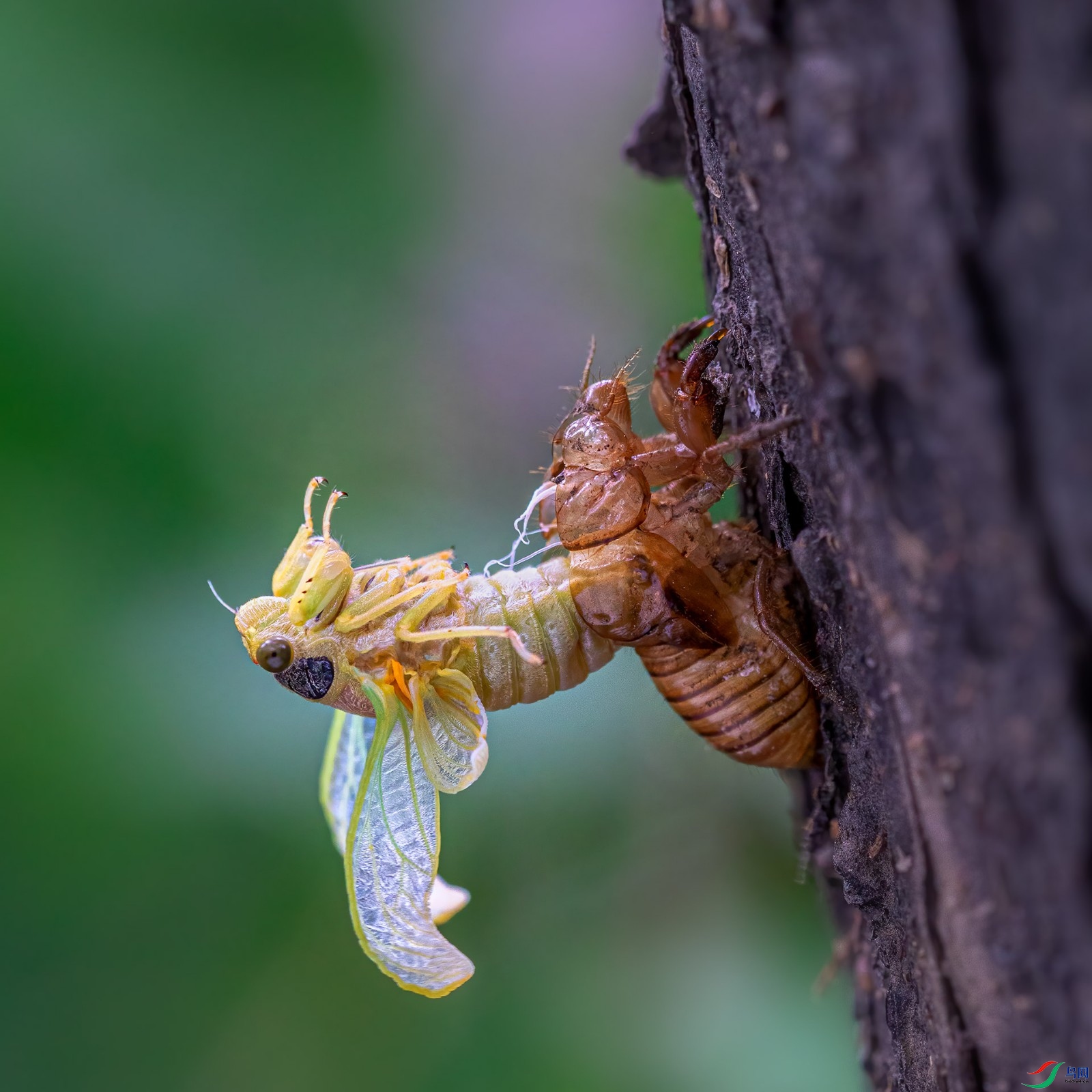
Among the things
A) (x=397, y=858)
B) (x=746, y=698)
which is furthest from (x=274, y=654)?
(x=746, y=698)

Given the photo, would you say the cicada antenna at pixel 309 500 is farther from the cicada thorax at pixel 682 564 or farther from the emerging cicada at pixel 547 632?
the cicada thorax at pixel 682 564

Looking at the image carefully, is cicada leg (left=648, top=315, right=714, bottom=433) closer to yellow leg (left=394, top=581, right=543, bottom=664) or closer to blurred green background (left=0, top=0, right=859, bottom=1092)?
yellow leg (left=394, top=581, right=543, bottom=664)

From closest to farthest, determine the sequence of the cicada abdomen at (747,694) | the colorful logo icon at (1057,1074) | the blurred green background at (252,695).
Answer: the colorful logo icon at (1057,1074) → the cicada abdomen at (747,694) → the blurred green background at (252,695)

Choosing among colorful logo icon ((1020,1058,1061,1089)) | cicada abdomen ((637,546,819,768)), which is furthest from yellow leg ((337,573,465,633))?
colorful logo icon ((1020,1058,1061,1089))

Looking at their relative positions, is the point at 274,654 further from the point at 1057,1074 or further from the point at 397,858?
the point at 1057,1074

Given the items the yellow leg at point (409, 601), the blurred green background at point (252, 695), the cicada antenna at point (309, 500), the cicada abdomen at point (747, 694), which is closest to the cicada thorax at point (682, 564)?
the cicada abdomen at point (747, 694)

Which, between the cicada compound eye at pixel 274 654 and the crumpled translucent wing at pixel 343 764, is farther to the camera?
the crumpled translucent wing at pixel 343 764

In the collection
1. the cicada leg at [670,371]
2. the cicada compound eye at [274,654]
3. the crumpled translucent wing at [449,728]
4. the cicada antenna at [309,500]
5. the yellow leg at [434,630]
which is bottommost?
the crumpled translucent wing at [449,728]

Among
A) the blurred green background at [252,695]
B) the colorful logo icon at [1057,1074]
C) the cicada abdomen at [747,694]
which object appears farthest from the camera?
the blurred green background at [252,695]
